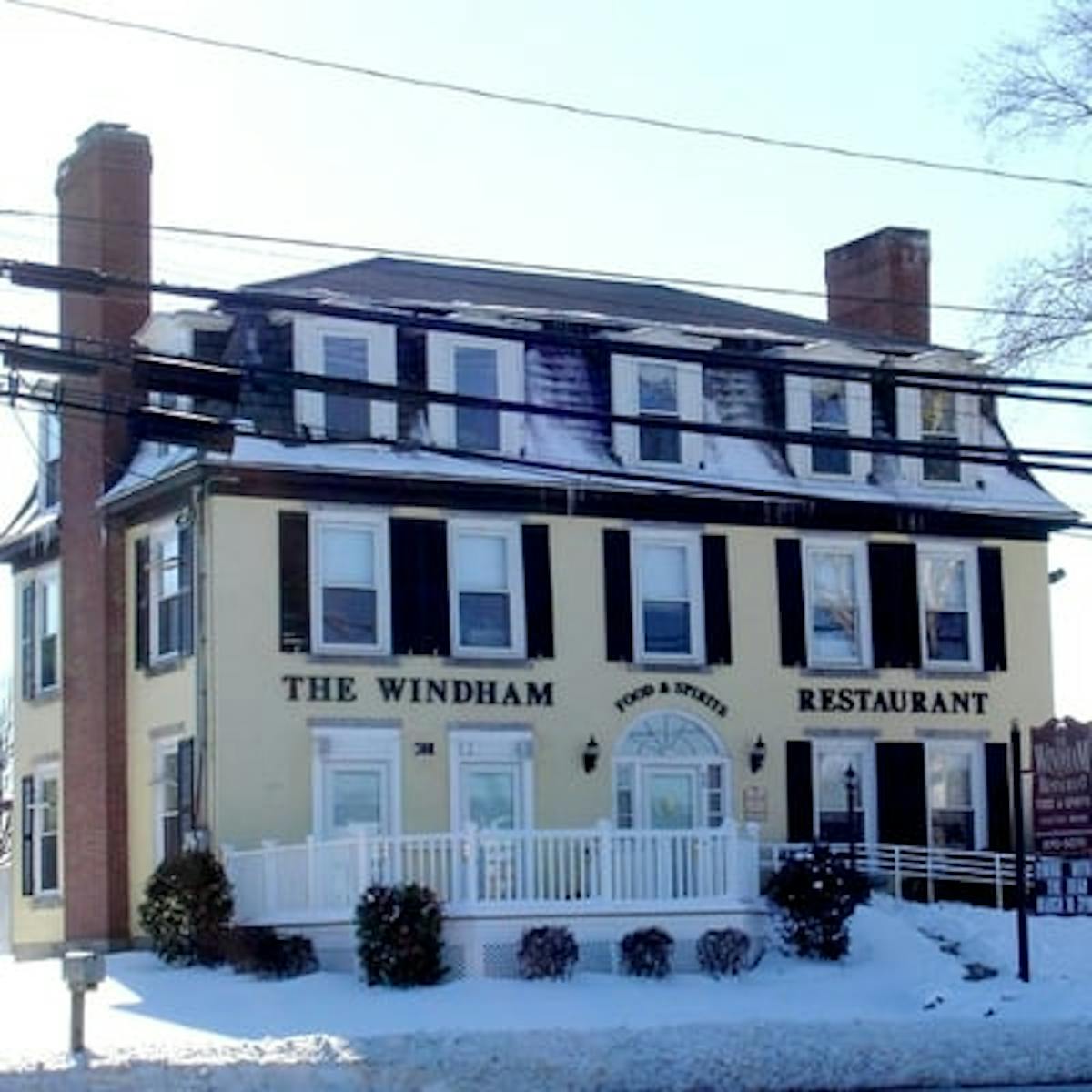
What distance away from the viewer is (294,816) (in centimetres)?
3309

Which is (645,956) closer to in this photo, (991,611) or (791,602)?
(791,602)

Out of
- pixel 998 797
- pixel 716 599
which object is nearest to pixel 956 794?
pixel 998 797

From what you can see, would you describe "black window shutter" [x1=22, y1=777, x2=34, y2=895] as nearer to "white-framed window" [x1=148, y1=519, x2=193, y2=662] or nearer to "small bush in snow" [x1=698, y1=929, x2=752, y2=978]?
"white-framed window" [x1=148, y1=519, x2=193, y2=662]

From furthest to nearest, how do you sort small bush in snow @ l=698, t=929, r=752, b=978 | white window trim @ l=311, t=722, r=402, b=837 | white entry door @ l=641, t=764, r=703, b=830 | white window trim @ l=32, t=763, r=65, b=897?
white window trim @ l=32, t=763, r=65, b=897
white entry door @ l=641, t=764, r=703, b=830
white window trim @ l=311, t=722, r=402, b=837
small bush in snow @ l=698, t=929, r=752, b=978

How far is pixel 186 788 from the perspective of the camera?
110 feet

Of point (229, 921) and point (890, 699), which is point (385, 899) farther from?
point (890, 699)

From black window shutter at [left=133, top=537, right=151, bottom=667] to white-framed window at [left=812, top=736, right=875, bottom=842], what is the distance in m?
9.84

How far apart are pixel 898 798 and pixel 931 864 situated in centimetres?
187

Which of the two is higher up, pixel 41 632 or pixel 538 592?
pixel 538 592

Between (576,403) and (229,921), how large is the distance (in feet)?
31.2

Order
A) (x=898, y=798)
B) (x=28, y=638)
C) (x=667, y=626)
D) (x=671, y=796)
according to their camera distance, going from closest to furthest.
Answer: (x=671, y=796) → (x=667, y=626) → (x=898, y=798) → (x=28, y=638)

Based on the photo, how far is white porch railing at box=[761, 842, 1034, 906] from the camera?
116ft

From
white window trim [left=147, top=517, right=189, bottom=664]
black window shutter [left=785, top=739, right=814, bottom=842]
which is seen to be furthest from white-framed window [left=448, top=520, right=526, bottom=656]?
black window shutter [left=785, top=739, right=814, bottom=842]

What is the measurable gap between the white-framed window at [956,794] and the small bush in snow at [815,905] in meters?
6.90
